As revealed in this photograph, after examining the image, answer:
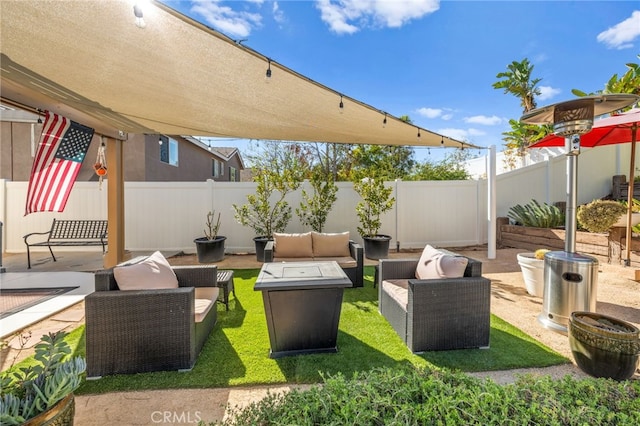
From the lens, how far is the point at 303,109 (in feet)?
13.6

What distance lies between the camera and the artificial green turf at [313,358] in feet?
7.04

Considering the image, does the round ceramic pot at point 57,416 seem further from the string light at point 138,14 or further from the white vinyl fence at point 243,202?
the white vinyl fence at point 243,202

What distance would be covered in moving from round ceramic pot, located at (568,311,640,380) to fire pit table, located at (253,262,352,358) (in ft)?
6.05

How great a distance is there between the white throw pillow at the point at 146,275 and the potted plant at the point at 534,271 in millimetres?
4389

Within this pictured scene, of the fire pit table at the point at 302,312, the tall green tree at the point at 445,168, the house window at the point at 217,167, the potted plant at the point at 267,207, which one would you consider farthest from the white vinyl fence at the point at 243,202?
the house window at the point at 217,167

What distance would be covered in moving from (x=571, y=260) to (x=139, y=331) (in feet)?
13.3

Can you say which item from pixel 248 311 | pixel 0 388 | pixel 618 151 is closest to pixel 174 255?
pixel 248 311

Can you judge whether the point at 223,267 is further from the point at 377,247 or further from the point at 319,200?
the point at 377,247

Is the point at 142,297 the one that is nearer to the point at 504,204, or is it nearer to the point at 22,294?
the point at 22,294

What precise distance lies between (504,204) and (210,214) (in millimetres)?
7718

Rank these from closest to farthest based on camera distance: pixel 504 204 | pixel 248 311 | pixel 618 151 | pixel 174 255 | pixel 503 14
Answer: pixel 248 311 → pixel 503 14 → pixel 174 255 → pixel 504 204 → pixel 618 151

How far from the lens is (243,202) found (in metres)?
7.17

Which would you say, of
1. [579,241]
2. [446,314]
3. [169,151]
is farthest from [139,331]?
[169,151]

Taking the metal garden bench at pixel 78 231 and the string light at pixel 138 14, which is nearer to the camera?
the string light at pixel 138 14
